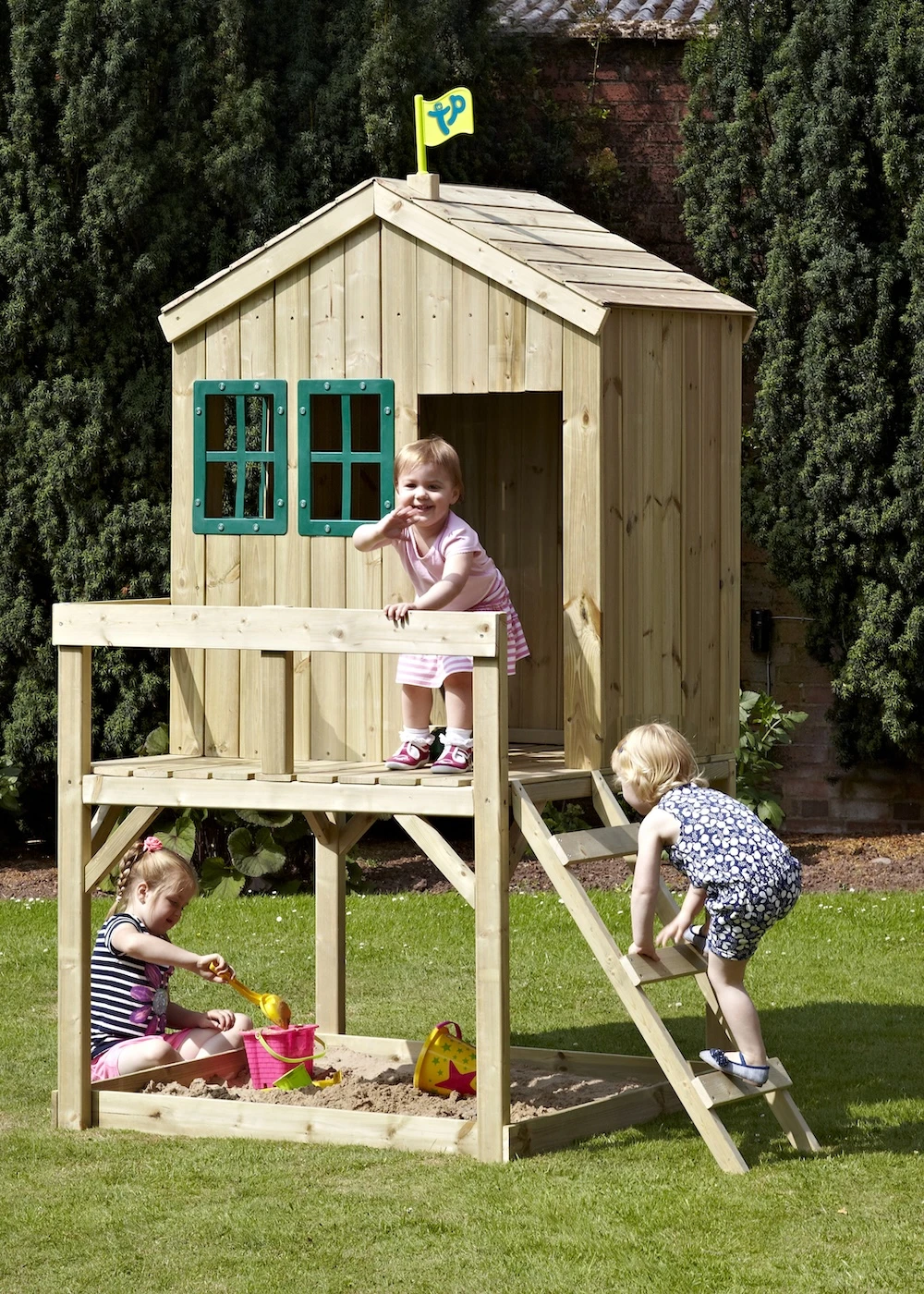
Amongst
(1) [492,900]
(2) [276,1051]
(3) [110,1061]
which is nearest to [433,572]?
(1) [492,900]

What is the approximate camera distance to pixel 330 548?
682 centimetres

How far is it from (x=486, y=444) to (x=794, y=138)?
4591 millimetres

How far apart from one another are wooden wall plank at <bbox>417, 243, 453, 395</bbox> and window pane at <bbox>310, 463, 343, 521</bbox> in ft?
1.87

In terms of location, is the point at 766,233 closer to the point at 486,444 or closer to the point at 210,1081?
the point at 486,444

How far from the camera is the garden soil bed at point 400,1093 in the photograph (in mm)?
6496

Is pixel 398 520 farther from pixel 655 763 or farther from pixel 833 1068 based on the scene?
pixel 833 1068

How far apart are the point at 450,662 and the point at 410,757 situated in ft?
1.22

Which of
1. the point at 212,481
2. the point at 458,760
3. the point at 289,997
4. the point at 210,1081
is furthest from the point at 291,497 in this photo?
the point at 289,997

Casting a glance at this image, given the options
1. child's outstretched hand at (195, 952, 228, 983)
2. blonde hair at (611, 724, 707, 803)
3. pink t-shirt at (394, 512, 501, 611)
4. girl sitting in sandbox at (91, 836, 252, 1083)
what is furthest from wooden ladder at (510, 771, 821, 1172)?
girl sitting in sandbox at (91, 836, 252, 1083)

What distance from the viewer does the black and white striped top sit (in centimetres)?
671

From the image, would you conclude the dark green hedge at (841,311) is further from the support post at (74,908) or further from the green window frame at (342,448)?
the support post at (74,908)

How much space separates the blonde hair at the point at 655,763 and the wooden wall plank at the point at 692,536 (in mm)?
870

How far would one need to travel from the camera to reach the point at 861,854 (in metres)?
11.5

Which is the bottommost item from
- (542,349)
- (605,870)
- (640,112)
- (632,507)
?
(605,870)
